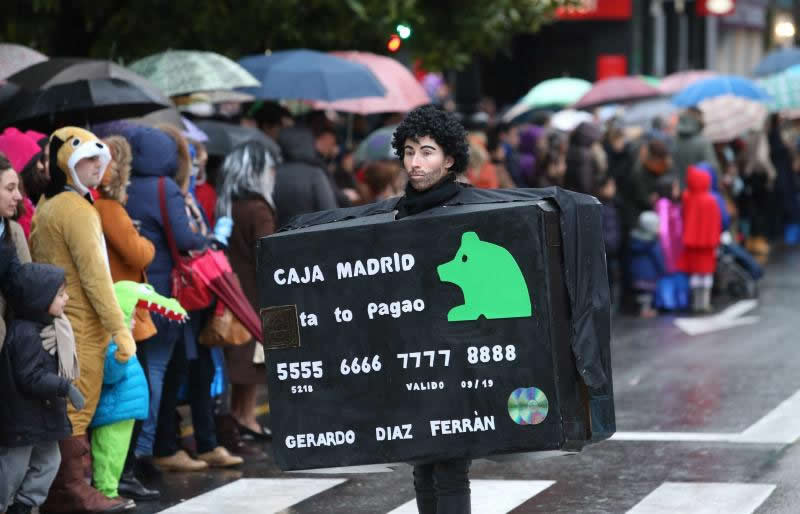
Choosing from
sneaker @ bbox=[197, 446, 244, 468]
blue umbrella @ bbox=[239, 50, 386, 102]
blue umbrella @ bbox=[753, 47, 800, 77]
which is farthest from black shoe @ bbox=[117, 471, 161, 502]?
blue umbrella @ bbox=[753, 47, 800, 77]

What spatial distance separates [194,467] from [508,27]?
1065cm

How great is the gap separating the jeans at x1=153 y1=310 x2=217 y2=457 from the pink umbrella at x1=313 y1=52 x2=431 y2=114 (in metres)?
4.81

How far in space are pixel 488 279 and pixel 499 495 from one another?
2.79 metres

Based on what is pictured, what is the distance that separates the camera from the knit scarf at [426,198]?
637cm

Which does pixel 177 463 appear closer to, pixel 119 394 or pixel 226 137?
pixel 119 394

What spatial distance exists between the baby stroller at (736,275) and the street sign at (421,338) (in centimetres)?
1238

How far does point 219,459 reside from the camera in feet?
32.5

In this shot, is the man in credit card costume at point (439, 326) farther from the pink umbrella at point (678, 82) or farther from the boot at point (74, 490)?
the pink umbrella at point (678, 82)

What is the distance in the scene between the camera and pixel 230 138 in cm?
1256

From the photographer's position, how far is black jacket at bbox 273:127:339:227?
37.7 ft

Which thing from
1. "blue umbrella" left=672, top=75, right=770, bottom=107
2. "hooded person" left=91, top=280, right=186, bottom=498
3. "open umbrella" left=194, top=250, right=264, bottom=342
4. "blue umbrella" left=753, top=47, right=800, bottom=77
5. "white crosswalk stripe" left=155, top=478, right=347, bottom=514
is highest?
"blue umbrella" left=753, top=47, right=800, bottom=77

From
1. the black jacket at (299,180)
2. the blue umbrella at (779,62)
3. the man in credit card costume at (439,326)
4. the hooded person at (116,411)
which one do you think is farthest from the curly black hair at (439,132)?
the blue umbrella at (779,62)

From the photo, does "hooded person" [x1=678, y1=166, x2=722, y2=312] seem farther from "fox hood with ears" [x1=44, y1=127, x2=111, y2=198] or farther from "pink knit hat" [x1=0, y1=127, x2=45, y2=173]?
"fox hood with ears" [x1=44, y1=127, x2=111, y2=198]

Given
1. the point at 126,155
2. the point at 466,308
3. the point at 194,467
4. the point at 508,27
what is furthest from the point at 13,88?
the point at 508,27
